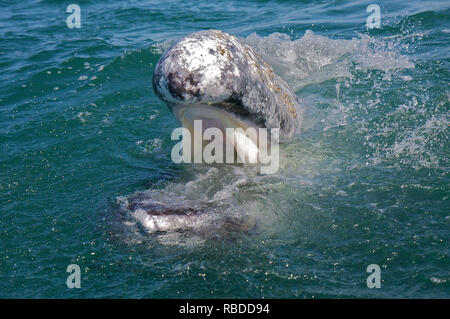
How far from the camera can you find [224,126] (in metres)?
5.75

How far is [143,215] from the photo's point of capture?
5473 millimetres

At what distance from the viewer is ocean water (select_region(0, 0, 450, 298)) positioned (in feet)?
16.4

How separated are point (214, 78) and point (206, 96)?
0.19m

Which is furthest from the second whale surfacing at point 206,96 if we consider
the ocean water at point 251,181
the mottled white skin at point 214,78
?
the ocean water at point 251,181

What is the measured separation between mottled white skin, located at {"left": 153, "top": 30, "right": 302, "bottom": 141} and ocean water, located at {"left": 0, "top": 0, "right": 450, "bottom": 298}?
3.35ft

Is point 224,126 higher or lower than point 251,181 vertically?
higher

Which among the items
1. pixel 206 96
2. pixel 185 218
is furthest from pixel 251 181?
pixel 206 96

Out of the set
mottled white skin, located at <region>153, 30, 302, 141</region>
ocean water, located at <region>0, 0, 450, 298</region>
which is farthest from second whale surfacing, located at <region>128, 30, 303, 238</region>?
ocean water, located at <region>0, 0, 450, 298</region>

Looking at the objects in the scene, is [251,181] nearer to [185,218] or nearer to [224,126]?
Answer: [224,126]

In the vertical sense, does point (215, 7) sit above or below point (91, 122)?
above

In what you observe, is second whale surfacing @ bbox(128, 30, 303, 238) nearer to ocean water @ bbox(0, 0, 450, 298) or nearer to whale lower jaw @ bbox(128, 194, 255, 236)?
whale lower jaw @ bbox(128, 194, 255, 236)

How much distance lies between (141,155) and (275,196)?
7.74 ft

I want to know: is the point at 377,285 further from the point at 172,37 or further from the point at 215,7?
the point at 215,7

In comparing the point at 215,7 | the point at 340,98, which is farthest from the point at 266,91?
the point at 215,7
